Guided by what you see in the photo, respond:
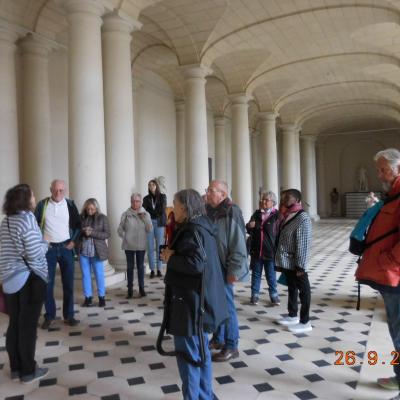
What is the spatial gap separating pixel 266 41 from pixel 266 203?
8921 mm

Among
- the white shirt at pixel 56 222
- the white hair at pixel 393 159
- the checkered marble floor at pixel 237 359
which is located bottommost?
the checkered marble floor at pixel 237 359

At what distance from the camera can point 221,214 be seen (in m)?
4.21

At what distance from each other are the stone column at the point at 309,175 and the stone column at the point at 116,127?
2165 centimetres

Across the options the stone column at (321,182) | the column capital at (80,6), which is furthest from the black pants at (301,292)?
the stone column at (321,182)

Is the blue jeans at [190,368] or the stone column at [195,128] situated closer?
the blue jeans at [190,368]

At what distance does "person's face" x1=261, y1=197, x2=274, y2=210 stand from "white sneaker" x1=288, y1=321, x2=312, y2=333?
1.82 meters

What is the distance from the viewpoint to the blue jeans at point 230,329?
4.41 metres

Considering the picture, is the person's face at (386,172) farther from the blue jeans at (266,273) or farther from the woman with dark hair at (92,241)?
the woman with dark hair at (92,241)

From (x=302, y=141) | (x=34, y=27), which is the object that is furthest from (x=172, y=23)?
(x=302, y=141)

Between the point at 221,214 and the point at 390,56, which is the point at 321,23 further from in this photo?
the point at 221,214

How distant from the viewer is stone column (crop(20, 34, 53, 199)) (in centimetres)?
1020

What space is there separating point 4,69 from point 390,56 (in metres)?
12.8

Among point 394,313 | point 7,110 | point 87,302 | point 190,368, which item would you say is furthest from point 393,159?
point 7,110

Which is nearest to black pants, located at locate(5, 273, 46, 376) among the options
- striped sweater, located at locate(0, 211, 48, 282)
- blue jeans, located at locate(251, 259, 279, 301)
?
striped sweater, located at locate(0, 211, 48, 282)
